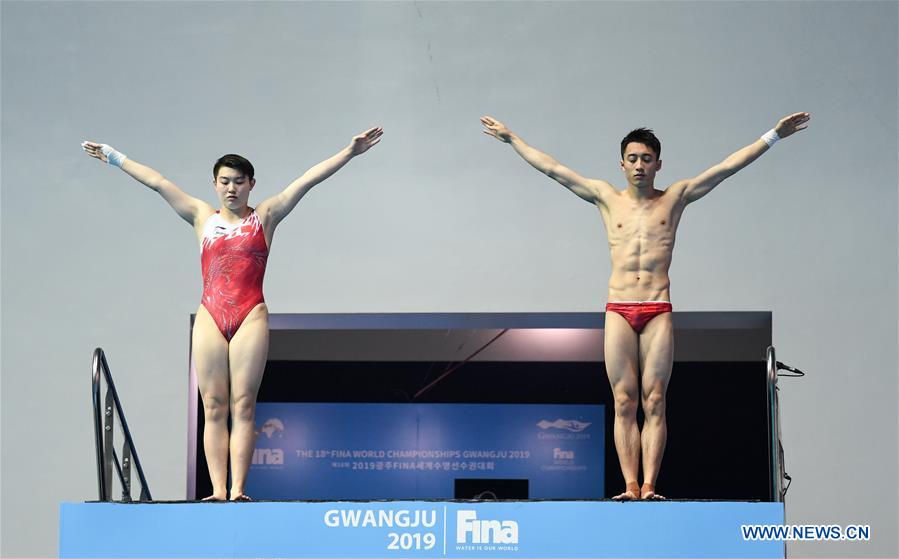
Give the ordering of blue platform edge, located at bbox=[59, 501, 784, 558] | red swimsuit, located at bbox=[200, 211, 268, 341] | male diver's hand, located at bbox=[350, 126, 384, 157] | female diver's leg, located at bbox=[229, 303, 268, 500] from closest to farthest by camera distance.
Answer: blue platform edge, located at bbox=[59, 501, 784, 558] < female diver's leg, located at bbox=[229, 303, 268, 500] < red swimsuit, located at bbox=[200, 211, 268, 341] < male diver's hand, located at bbox=[350, 126, 384, 157]

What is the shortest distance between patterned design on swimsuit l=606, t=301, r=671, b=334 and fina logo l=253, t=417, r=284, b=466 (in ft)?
18.3

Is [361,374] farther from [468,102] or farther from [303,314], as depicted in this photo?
[468,102]

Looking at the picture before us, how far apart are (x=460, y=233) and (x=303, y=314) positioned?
127 cm

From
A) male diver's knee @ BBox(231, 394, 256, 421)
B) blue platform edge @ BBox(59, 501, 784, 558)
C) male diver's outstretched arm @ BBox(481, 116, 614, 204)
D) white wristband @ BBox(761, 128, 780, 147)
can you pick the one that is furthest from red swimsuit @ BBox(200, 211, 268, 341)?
white wristband @ BBox(761, 128, 780, 147)

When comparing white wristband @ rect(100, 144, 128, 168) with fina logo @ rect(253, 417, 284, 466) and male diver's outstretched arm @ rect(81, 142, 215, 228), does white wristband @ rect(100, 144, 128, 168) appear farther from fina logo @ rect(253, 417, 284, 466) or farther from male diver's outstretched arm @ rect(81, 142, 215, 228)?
fina logo @ rect(253, 417, 284, 466)

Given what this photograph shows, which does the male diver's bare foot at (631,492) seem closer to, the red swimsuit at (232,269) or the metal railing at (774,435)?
the metal railing at (774,435)

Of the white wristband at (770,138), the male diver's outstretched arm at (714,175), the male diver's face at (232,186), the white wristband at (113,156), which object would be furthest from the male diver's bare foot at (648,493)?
the white wristband at (113,156)

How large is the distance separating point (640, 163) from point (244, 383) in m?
2.32

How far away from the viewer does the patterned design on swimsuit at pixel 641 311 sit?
6.74 meters

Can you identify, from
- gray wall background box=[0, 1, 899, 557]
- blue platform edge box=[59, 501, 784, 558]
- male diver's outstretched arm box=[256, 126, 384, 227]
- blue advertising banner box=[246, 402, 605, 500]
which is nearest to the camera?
blue platform edge box=[59, 501, 784, 558]

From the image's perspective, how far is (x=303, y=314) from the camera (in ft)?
30.9

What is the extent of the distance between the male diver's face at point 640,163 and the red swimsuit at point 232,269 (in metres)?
1.95

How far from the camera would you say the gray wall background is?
9.04 meters

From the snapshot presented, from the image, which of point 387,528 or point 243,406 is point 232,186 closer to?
point 243,406
